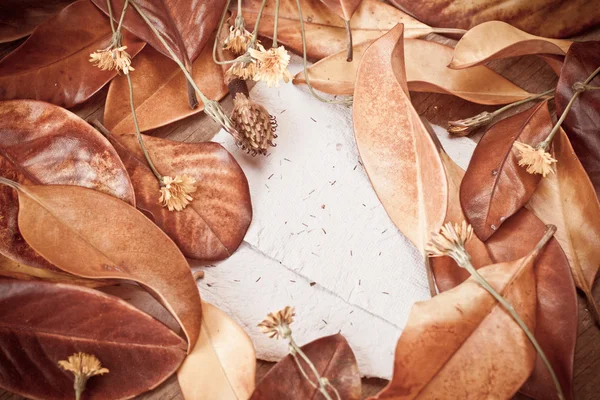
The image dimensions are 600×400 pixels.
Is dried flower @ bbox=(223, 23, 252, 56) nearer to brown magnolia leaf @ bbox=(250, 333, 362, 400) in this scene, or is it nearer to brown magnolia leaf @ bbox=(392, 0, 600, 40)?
brown magnolia leaf @ bbox=(392, 0, 600, 40)

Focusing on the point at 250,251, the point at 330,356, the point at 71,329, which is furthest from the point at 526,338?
the point at 71,329

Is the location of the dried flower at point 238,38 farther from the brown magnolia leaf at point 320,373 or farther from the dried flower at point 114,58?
the brown magnolia leaf at point 320,373

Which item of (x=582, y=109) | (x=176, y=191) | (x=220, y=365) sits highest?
(x=582, y=109)

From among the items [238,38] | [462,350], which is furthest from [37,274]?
[462,350]

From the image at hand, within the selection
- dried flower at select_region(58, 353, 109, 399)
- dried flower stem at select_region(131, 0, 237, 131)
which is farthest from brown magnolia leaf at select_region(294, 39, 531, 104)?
dried flower at select_region(58, 353, 109, 399)

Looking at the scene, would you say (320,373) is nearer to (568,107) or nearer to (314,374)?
(314,374)

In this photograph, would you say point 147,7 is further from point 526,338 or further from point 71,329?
point 526,338
